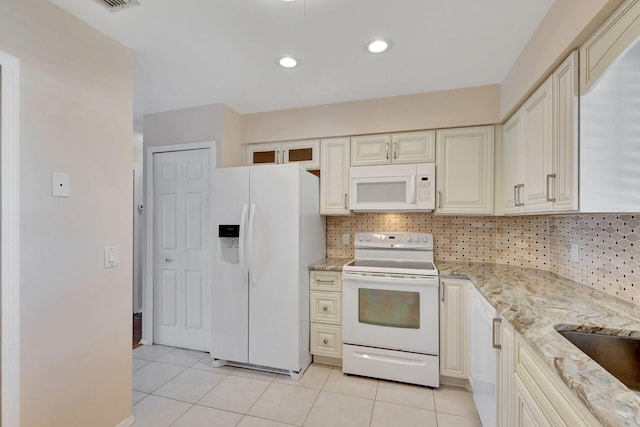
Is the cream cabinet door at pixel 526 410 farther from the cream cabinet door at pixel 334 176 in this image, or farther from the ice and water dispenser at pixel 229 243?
the ice and water dispenser at pixel 229 243

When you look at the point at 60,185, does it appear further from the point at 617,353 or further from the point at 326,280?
the point at 617,353

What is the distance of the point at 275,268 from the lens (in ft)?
7.79

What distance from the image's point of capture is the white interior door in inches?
112

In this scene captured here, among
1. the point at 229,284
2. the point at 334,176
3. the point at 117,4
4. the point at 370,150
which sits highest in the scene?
the point at 117,4

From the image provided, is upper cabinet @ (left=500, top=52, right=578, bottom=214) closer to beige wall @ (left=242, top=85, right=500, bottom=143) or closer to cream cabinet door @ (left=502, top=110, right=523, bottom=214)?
cream cabinet door @ (left=502, top=110, right=523, bottom=214)

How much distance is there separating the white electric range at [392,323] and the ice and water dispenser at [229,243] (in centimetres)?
94

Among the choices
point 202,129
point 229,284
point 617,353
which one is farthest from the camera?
point 202,129

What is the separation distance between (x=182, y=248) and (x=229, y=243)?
0.74 meters

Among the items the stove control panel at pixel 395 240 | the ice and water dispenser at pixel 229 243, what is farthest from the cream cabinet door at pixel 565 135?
the ice and water dispenser at pixel 229 243

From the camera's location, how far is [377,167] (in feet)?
8.67

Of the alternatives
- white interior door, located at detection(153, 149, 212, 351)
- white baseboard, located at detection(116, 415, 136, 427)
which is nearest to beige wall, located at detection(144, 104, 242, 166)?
white interior door, located at detection(153, 149, 212, 351)

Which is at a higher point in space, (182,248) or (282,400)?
(182,248)

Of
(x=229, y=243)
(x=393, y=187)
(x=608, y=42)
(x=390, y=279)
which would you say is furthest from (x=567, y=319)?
(x=229, y=243)

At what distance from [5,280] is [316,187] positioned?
210 centimetres
